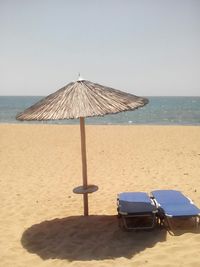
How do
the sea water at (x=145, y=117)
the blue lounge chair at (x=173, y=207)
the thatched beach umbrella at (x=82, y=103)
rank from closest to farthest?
1. the blue lounge chair at (x=173, y=207)
2. the thatched beach umbrella at (x=82, y=103)
3. the sea water at (x=145, y=117)

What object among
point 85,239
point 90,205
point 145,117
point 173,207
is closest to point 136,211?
point 173,207

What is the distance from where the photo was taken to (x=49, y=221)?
5.29 metres

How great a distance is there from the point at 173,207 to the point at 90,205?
191 centimetres

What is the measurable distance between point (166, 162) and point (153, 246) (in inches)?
231

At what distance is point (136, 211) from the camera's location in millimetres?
4445

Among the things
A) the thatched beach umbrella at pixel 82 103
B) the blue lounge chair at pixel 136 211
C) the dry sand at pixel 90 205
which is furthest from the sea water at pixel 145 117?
the blue lounge chair at pixel 136 211

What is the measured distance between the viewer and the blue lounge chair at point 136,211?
4445 millimetres

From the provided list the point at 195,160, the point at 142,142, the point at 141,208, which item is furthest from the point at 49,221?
the point at 142,142

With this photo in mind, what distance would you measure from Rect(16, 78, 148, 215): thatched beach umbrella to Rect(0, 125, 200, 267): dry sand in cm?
76

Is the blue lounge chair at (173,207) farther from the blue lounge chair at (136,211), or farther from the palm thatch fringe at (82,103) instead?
the palm thatch fringe at (82,103)

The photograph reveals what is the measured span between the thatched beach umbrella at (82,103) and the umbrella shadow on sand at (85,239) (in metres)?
0.59

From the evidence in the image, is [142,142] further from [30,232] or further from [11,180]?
[30,232]

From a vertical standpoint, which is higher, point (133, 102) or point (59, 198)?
point (133, 102)

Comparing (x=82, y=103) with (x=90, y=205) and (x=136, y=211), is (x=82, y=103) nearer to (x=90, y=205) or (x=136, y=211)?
(x=136, y=211)
